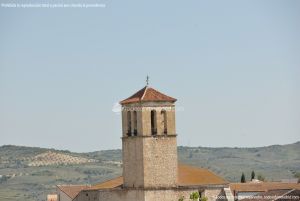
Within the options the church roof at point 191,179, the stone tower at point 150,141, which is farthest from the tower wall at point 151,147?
the church roof at point 191,179

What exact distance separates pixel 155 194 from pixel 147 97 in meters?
5.50

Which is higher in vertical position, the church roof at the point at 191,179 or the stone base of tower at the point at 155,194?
the church roof at the point at 191,179

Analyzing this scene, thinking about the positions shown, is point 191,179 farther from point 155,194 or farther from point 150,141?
point 150,141

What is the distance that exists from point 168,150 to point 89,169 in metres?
142

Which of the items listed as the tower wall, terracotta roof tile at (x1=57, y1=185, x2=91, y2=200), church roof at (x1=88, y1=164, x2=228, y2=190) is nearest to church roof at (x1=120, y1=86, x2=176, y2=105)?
the tower wall

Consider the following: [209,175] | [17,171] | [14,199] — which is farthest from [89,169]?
[209,175]

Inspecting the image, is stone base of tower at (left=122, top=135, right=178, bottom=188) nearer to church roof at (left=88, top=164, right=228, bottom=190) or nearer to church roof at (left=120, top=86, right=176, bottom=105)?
church roof at (left=88, top=164, right=228, bottom=190)

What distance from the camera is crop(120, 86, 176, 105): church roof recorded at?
5797cm

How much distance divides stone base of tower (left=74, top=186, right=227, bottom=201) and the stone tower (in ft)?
1.14

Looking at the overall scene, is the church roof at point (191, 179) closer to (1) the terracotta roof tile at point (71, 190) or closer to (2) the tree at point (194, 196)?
(2) the tree at point (194, 196)

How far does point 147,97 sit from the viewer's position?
5809 centimetres

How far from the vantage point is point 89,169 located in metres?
199

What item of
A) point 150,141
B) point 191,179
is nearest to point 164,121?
Result: point 150,141

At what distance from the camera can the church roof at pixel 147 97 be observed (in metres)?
58.0
